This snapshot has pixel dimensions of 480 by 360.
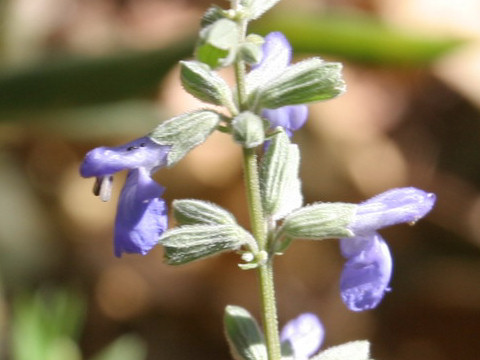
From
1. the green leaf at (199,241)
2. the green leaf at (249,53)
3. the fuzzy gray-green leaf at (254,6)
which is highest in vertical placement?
the fuzzy gray-green leaf at (254,6)

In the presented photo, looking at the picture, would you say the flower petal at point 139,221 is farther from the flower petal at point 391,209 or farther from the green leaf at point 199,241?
the flower petal at point 391,209

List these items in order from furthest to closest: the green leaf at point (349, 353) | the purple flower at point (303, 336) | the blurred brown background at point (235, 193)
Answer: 1. the blurred brown background at point (235, 193)
2. the purple flower at point (303, 336)
3. the green leaf at point (349, 353)

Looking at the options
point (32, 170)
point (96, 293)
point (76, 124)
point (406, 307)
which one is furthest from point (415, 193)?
point (32, 170)

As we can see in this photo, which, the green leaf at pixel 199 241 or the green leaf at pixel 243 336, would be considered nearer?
the green leaf at pixel 199 241

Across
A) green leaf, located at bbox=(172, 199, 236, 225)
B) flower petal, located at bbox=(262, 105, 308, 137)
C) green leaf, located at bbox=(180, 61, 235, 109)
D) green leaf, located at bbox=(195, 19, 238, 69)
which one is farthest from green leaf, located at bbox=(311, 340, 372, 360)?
green leaf, located at bbox=(195, 19, 238, 69)

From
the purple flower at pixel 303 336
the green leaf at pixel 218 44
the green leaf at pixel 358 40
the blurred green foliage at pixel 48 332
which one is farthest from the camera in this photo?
the green leaf at pixel 358 40

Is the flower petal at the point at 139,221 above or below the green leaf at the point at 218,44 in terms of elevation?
below

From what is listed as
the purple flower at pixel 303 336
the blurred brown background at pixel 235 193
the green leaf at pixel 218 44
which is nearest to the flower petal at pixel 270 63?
the green leaf at pixel 218 44

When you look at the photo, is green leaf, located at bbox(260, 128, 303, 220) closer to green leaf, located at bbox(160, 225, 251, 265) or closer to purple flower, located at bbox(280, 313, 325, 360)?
green leaf, located at bbox(160, 225, 251, 265)
